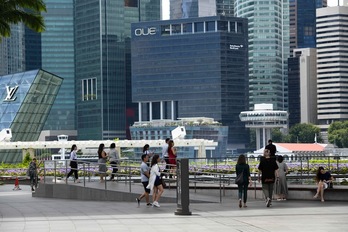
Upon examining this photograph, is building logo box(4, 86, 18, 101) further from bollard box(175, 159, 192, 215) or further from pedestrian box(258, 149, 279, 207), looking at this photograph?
bollard box(175, 159, 192, 215)

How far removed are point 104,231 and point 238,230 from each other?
9.79 ft

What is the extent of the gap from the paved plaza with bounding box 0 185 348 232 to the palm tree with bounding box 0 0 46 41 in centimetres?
501

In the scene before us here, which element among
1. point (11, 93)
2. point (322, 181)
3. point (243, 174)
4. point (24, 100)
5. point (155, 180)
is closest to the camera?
point (155, 180)

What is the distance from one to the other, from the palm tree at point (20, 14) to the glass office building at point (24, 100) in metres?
78.3

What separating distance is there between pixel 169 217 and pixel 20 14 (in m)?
6.55

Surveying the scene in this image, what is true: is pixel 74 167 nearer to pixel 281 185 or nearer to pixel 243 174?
pixel 281 185

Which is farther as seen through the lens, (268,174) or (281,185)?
(281,185)

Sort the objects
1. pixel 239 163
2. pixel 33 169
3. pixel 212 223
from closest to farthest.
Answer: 1. pixel 212 223
2. pixel 239 163
3. pixel 33 169

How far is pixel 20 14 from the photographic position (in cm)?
2669

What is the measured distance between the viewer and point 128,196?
35.1m

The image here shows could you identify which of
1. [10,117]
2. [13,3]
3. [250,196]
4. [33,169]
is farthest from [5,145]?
[13,3]

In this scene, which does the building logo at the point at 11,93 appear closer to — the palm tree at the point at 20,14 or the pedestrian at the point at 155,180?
the pedestrian at the point at 155,180

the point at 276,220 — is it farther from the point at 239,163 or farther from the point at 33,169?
the point at 33,169

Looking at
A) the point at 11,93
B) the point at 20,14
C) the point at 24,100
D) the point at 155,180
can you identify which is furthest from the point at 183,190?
the point at 11,93
